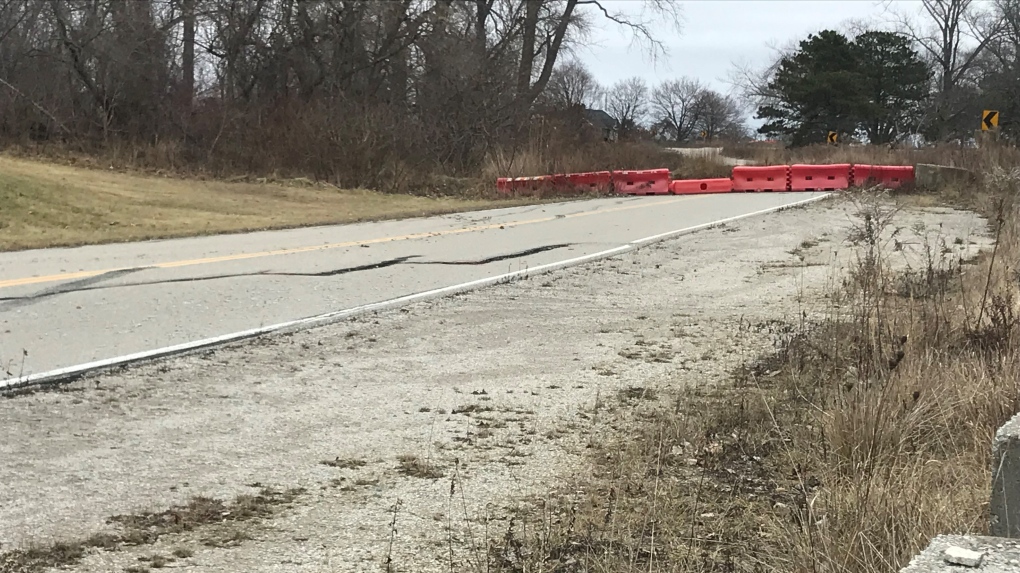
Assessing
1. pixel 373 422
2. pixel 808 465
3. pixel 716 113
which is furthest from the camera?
pixel 716 113

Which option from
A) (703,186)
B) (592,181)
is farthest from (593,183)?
(703,186)

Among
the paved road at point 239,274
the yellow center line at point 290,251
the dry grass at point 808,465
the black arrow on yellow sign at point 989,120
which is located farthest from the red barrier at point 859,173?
the dry grass at point 808,465

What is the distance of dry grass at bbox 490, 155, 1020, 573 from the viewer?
3.62 metres

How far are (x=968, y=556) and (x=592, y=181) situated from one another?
907 inches

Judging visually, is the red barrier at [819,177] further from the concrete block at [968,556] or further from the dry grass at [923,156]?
the concrete block at [968,556]

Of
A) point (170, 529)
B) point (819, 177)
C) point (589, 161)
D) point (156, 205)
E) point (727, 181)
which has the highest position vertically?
point (589, 161)

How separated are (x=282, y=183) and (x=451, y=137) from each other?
7.34 m

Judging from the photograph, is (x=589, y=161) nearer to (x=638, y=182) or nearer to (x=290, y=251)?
(x=638, y=182)

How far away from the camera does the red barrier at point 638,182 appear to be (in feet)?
83.7

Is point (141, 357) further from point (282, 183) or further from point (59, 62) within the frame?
point (59, 62)

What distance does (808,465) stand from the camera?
15.6ft

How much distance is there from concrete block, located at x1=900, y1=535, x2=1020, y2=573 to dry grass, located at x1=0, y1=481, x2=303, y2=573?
8.68 ft

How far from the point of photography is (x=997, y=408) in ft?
16.0

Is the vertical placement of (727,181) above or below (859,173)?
below
